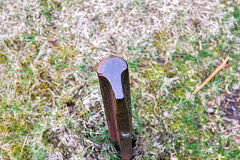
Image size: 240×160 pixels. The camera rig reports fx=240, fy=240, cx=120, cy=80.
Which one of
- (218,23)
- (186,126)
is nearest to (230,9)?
(218,23)

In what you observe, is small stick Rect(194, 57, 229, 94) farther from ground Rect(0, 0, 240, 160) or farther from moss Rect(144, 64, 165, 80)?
moss Rect(144, 64, 165, 80)

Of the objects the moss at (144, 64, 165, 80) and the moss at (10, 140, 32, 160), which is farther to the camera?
the moss at (144, 64, 165, 80)

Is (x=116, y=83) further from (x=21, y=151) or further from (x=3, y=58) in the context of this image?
(x=3, y=58)

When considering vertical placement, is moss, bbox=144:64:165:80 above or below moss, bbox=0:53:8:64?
below

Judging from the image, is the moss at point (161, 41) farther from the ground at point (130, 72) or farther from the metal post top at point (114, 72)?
the metal post top at point (114, 72)

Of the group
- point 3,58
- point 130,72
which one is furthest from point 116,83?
point 3,58

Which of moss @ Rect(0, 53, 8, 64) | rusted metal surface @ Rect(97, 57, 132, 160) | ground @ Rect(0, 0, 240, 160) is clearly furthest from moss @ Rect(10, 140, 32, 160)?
rusted metal surface @ Rect(97, 57, 132, 160)

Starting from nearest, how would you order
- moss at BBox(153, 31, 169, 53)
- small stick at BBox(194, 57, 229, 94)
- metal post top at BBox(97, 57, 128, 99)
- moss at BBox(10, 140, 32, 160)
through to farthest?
metal post top at BBox(97, 57, 128, 99) → moss at BBox(10, 140, 32, 160) → small stick at BBox(194, 57, 229, 94) → moss at BBox(153, 31, 169, 53)
